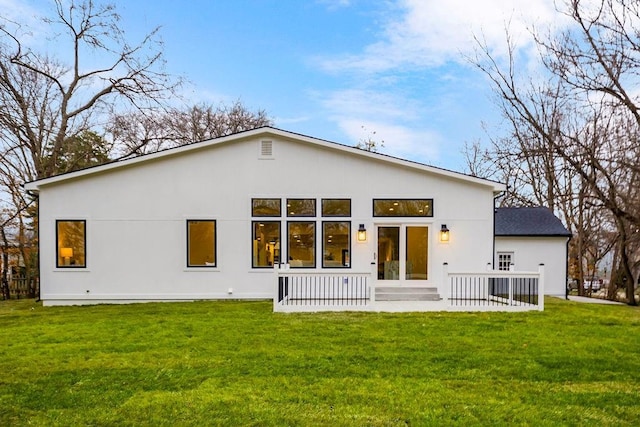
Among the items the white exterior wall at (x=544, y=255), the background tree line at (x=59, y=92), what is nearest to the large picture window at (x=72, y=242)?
the background tree line at (x=59, y=92)

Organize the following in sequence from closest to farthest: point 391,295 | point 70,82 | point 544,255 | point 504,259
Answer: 1. point 391,295
2. point 544,255
3. point 504,259
4. point 70,82

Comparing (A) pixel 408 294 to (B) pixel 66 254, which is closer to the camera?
(A) pixel 408 294

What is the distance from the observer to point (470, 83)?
17219 mm

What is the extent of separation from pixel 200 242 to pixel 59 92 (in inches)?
532

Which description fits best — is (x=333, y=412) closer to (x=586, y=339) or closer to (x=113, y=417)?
(x=113, y=417)

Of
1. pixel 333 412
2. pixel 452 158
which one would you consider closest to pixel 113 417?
pixel 333 412

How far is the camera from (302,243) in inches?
423

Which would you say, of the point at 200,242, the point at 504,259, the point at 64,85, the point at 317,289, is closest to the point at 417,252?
the point at 317,289

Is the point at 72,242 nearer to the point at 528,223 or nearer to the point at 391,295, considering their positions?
the point at 391,295

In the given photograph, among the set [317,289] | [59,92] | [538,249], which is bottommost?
[317,289]

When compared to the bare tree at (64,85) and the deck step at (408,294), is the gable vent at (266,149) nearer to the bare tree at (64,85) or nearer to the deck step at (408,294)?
the deck step at (408,294)

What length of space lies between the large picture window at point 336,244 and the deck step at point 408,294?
1157 millimetres

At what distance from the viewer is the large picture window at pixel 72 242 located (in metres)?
10.5

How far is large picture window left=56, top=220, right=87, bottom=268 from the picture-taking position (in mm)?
10516
